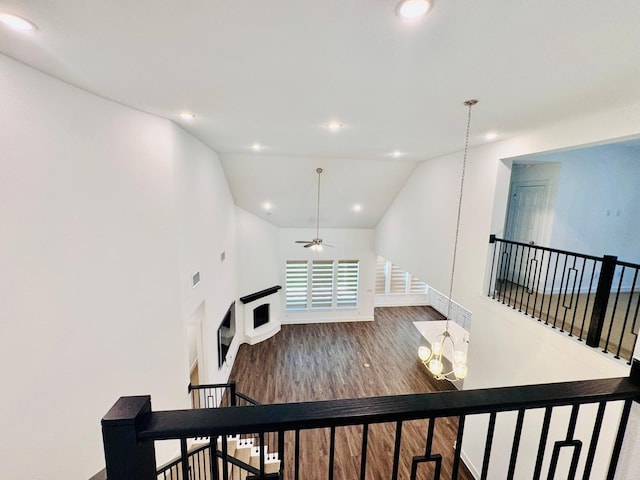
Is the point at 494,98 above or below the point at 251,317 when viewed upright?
above

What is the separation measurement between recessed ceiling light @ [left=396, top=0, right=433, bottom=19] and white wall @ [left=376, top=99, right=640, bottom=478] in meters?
2.63

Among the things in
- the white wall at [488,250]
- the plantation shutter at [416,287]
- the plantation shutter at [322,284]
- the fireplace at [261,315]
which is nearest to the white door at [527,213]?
the white wall at [488,250]

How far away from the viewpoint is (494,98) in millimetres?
2510

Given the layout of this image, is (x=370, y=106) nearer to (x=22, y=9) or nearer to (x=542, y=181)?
(x=22, y=9)

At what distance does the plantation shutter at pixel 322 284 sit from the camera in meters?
9.90

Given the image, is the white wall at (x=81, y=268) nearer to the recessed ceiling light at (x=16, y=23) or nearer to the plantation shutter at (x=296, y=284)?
the recessed ceiling light at (x=16, y=23)

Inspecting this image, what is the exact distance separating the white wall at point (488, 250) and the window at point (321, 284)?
342 cm

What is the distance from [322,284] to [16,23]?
9.10 m

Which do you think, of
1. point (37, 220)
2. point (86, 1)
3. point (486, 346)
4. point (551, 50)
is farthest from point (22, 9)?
point (486, 346)

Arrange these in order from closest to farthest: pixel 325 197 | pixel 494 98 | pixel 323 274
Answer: pixel 494 98
pixel 325 197
pixel 323 274

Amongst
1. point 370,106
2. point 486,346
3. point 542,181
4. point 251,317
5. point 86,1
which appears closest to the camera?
point 86,1

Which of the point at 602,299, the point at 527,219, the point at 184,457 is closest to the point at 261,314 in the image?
the point at 527,219

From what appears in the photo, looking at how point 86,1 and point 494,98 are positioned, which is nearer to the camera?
point 86,1

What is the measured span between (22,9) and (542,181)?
22.3 feet
